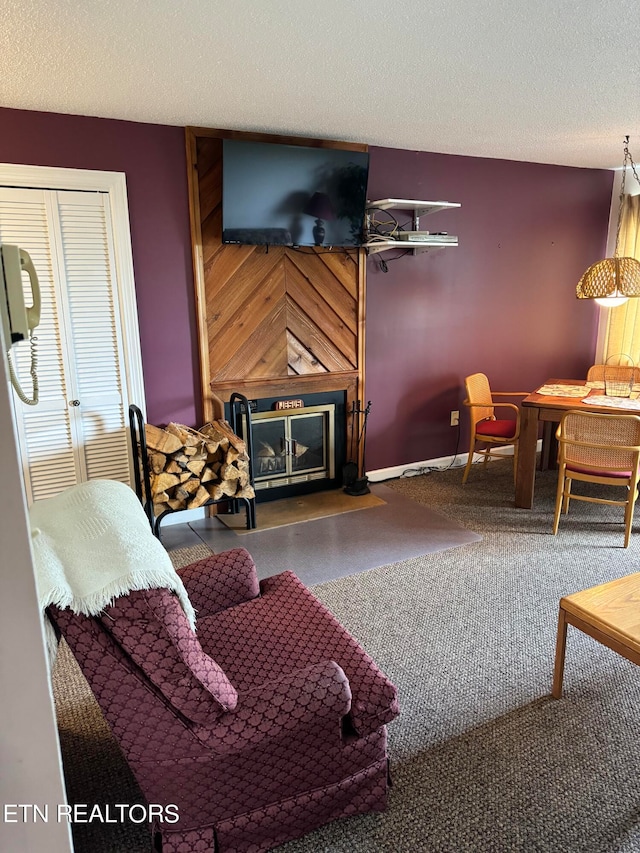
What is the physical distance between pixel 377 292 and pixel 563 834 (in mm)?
3448

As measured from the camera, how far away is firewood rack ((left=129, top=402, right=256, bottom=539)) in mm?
3360

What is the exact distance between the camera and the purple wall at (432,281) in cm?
340

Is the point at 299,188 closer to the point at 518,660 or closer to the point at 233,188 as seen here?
the point at 233,188

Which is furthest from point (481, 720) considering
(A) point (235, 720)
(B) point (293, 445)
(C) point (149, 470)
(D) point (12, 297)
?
(B) point (293, 445)

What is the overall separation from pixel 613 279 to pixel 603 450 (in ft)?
4.26

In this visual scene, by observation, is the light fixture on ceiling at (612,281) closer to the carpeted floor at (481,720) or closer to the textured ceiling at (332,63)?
the textured ceiling at (332,63)

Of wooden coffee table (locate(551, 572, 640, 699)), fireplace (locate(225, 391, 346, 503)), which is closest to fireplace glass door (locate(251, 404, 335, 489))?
fireplace (locate(225, 391, 346, 503))

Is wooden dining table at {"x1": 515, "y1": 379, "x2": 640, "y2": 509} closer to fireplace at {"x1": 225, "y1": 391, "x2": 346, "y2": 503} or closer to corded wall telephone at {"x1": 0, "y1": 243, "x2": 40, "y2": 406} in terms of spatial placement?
fireplace at {"x1": 225, "y1": 391, "x2": 346, "y2": 503}

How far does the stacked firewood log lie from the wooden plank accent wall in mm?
323

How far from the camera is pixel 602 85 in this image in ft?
9.17

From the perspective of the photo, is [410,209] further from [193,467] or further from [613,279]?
[193,467]

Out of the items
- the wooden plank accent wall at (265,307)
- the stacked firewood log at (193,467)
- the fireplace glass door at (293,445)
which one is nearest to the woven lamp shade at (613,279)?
the wooden plank accent wall at (265,307)

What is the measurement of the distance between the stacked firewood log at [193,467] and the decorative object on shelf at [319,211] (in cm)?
142

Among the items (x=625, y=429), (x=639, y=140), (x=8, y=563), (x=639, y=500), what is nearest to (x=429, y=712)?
(x=8, y=563)
